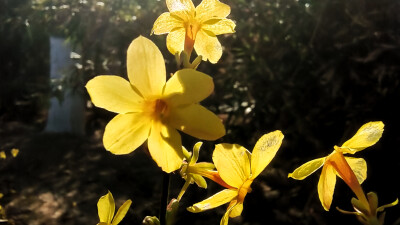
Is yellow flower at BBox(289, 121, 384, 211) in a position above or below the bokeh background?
above

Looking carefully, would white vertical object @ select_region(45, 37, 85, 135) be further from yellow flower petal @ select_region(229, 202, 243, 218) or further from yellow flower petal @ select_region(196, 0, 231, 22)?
yellow flower petal @ select_region(229, 202, 243, 218)

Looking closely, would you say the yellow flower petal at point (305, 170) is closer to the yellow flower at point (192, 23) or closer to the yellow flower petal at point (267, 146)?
the yellow flower petal at point (267, 146)

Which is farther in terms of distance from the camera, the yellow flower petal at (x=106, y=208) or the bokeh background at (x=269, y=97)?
the bokeh background at (x=269, y=97)

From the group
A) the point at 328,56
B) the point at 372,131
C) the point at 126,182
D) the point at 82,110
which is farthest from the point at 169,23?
the point at 82,110

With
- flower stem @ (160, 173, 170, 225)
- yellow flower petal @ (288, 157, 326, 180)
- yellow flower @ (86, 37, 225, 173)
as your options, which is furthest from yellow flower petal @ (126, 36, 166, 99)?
yellow flower petal @ (288, 157, 326, 180)

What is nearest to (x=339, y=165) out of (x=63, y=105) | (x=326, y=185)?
(x=326, y=185)

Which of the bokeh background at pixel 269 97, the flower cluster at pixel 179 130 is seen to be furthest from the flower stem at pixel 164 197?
the bokeh background at pixel 269 97
